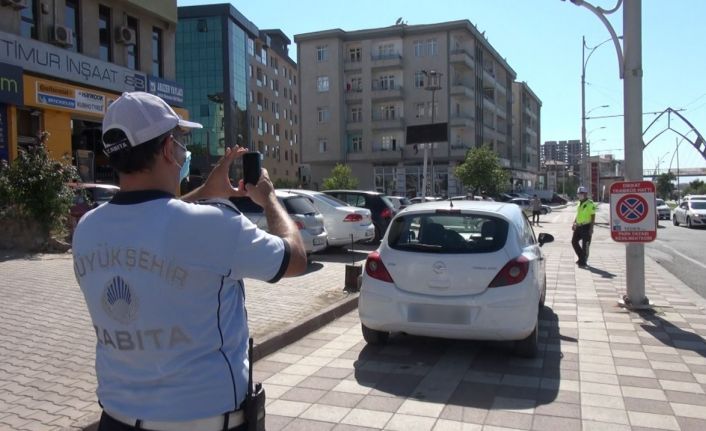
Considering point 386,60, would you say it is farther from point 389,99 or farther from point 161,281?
point 161,281

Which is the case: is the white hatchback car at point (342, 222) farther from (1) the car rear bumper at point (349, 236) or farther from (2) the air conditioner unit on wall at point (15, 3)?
(2) the air conditioner unit on wall at point (15, 3)

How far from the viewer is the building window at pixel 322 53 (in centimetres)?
6412

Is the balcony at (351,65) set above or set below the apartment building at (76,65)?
above

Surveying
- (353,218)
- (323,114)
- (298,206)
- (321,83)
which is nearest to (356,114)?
(323,114)

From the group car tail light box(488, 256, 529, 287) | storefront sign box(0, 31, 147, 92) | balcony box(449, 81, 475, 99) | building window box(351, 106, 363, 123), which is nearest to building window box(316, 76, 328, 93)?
building window box(351, 106, 363, 123)

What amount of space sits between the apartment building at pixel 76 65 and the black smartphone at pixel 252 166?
59.7 feet

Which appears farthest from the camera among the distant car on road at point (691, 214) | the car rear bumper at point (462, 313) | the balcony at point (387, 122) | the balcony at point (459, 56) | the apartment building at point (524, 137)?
the apartment building at point (524, 137)

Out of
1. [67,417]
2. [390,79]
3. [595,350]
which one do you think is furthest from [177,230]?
[390,79]

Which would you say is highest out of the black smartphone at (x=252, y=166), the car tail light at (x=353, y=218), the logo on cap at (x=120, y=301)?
the black smartphone at (x=252, y=166)

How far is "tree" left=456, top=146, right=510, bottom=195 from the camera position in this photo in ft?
172

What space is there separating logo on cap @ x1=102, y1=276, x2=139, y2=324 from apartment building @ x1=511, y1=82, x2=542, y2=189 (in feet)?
281

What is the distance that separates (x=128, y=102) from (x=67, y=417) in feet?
10.1

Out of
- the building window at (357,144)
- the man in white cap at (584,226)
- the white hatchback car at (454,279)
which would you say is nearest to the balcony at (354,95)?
the building window at (357,144)

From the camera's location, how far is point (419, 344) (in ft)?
21.5
